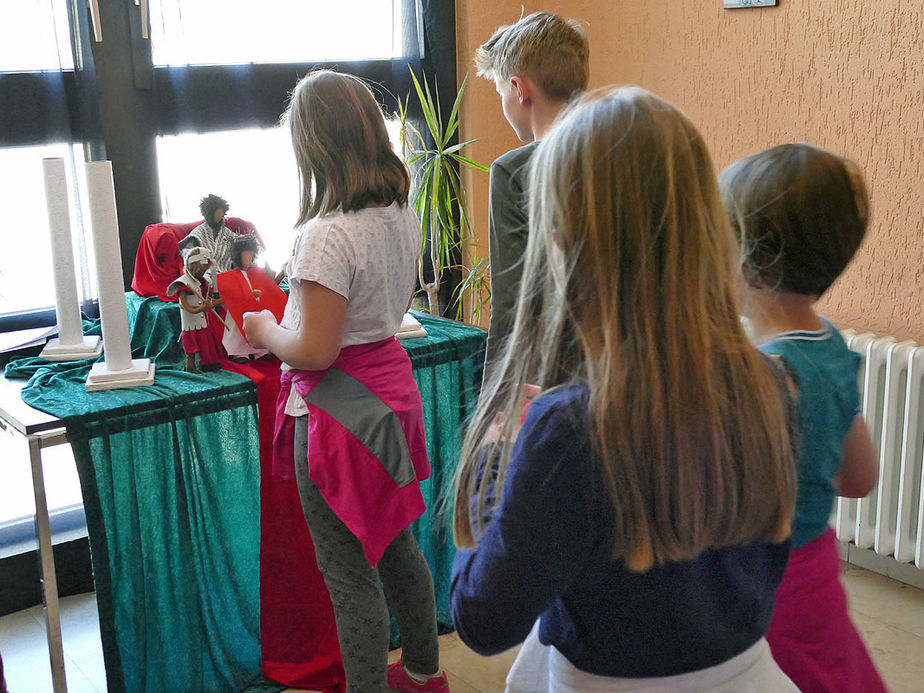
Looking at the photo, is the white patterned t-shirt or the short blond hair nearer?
the white patterned t-shirt

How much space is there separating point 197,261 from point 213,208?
0.45 ft

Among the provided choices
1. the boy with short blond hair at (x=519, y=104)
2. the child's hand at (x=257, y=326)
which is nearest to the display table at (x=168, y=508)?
the child's hand at (x=257, y=326)

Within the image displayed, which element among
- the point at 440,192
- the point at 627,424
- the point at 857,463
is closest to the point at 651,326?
the point at 627,424

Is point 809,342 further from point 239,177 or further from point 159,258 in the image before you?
point 239,177

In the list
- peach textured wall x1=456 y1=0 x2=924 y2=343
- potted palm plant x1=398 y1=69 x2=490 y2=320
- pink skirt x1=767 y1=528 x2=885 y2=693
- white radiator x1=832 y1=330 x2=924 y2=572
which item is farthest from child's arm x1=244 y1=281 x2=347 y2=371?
peach textured wall x1=456 y1=0 x2=924 y2=343

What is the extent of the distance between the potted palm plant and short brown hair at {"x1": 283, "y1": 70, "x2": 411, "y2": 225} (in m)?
1.09

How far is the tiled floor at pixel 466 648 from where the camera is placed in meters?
2.27

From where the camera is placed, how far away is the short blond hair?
1.90 meters

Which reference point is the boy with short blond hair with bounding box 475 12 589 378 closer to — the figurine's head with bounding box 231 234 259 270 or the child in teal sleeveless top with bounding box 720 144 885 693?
the figurine's head with bounding box 231 234 259 270

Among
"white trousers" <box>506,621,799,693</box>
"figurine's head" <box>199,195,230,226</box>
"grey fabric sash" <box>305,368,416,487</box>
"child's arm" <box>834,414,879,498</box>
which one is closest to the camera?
"white trousers" <box>506,621,799,693</box>

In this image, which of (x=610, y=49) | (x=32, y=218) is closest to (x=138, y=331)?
(x=32, y=218)

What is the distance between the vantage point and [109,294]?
1978mm

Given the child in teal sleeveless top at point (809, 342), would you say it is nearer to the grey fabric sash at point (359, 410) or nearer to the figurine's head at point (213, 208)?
the grey fabric sash at point (359, 410)

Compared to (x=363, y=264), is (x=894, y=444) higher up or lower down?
lower down
